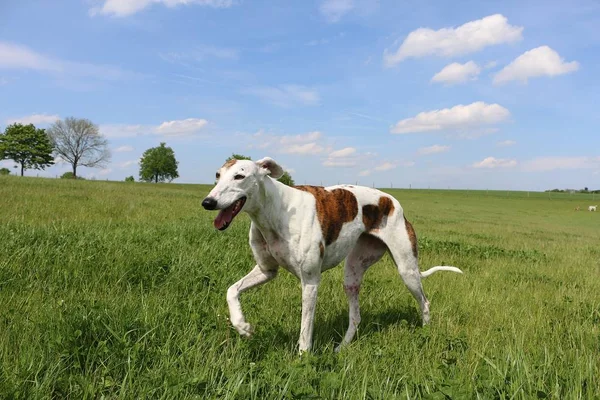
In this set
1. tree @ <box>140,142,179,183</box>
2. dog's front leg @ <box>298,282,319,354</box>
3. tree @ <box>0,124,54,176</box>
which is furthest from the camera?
tree @ <box>140,142,179,183</box>

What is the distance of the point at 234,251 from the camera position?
280 inches

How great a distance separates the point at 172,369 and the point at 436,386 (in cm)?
191

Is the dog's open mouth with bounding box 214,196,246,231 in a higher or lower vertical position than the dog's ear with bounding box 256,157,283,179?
lower

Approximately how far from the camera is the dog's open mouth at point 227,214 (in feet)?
10.9

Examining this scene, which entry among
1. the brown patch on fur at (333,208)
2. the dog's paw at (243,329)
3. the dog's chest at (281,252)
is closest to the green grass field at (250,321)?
the dog's paw at (243,329)

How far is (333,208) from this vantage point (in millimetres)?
4172

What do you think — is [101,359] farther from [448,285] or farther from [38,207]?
[38,207]

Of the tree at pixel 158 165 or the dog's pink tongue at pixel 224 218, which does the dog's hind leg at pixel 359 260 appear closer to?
the dog's pink tongue at pixel 224 218

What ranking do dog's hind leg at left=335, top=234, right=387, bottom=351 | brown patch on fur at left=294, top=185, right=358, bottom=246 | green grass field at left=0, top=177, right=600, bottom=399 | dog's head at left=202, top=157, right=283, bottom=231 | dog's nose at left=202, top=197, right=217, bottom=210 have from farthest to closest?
dog's hind leg at left=335, top=234, right=387, bottom=351 → brown patch on fur at left=294, top=185, right=358, bottom=246 → dog's head at left=202, top=157, right=283, bottom=231 → dog's nose at left=202, top=197, right=217, bottom=210 → green grass field at left=0, top=177, right=600, bottom=399

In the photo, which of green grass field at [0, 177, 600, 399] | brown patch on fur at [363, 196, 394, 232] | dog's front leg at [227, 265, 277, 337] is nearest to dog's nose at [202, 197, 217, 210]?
dog's front leg at [227, 265, 277, 337]

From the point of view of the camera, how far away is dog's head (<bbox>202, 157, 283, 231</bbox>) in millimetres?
3330

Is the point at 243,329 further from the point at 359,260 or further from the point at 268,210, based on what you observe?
the point at 359,260

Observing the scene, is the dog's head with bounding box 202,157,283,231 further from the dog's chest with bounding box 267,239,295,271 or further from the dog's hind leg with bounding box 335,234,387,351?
the dog's hind leg with bounding box 335,234,387,351

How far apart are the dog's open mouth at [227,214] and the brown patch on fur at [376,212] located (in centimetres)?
159
